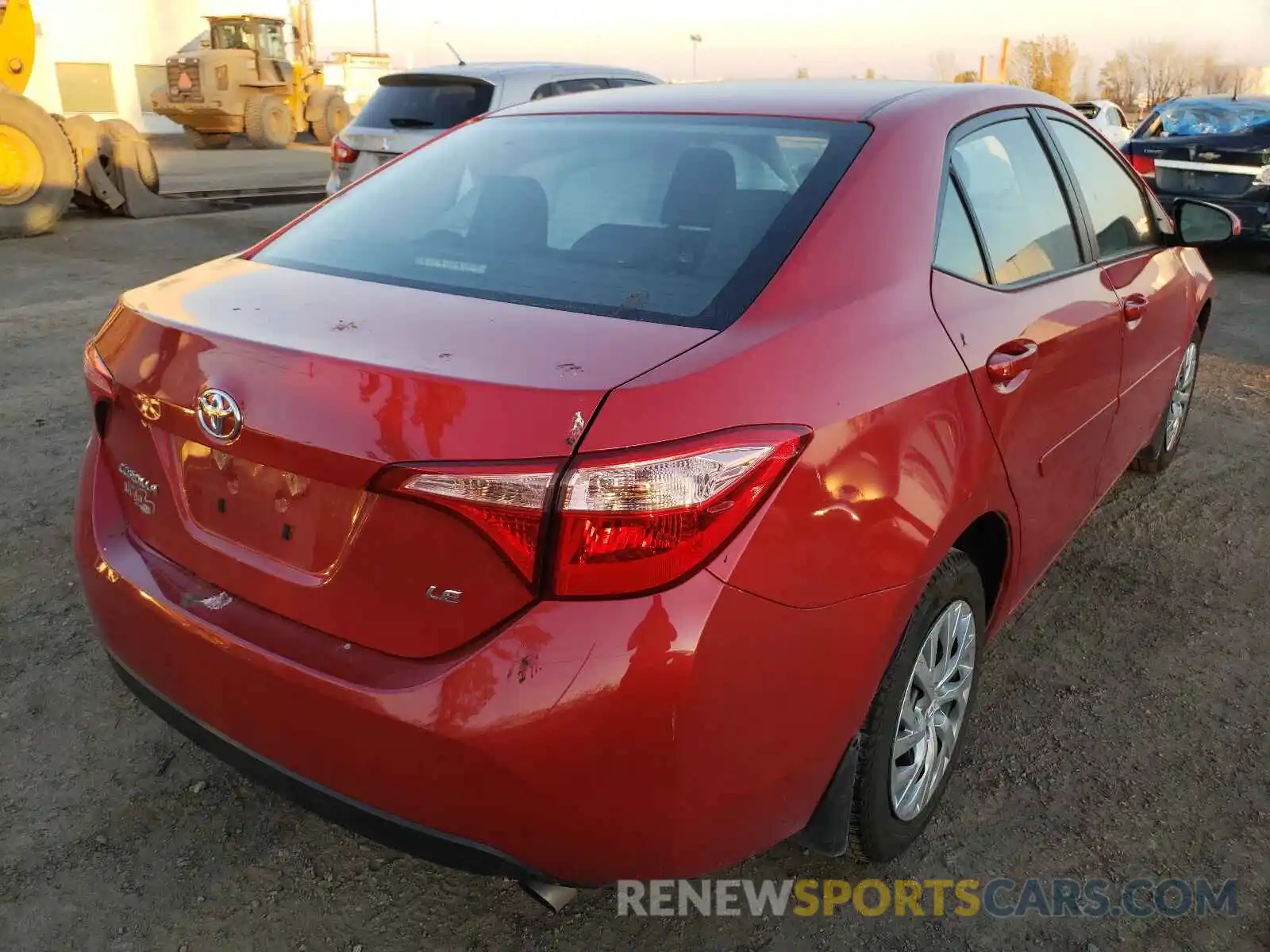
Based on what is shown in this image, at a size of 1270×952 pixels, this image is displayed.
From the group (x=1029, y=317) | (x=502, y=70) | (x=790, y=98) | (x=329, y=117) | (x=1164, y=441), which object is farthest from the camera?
(x=329, y=117)

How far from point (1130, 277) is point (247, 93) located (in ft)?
85.9

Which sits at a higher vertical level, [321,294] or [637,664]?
[321,294]

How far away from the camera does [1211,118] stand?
1010 cm

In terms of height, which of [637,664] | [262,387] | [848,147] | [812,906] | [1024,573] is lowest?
[812,906]

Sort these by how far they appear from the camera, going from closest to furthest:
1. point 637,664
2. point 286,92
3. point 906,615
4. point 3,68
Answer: point 637,664
point 906,615
point 3,68
point 286,92

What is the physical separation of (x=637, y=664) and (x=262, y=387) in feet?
2.52

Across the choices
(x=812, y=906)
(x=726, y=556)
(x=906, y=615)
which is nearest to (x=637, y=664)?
(x=726, y=556)

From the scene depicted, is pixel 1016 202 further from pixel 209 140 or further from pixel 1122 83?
pixel 1122 83

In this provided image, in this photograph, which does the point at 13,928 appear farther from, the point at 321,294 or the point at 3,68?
the point at 3,68

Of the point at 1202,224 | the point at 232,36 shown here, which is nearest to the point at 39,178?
the point at 1202,224

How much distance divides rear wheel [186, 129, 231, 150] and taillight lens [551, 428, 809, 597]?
1119 inches

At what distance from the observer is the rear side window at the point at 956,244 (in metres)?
2.21

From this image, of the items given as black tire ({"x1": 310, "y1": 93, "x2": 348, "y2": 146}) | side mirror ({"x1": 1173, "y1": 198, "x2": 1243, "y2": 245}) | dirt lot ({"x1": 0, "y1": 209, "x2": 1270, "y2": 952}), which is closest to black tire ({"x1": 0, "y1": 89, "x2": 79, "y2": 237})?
dirt lot ({"x1": 0, "y1": 209, "x2": 1270, "y2": 952})

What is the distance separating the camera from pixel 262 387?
1.70 m
